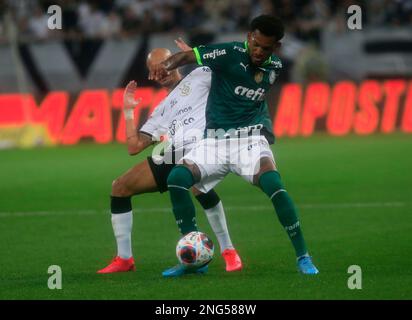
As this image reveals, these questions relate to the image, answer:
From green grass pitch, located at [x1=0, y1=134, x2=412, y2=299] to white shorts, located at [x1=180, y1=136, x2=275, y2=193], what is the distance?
31.5 inches

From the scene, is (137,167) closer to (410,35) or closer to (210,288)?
(210,288)

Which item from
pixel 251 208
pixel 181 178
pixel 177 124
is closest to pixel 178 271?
pixel 181 178

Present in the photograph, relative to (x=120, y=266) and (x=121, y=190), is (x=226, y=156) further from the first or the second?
(x=120, y=266)

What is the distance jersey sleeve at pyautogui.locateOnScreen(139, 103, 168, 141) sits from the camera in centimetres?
934

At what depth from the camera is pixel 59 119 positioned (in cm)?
2583

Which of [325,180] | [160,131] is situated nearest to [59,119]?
[325,180]

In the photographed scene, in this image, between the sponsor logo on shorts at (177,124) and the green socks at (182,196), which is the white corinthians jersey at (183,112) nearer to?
the sponsor logo on shorts at (177,124)

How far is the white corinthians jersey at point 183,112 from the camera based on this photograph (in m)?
9.32

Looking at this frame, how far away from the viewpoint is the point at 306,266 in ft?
28.0

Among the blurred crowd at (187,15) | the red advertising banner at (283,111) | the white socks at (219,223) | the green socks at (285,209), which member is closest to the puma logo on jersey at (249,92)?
the green socks at (285,209)

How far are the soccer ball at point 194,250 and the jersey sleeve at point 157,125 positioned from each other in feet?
3.90

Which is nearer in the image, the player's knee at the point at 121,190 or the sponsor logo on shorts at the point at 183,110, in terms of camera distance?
the player's knee at the point at 121,190

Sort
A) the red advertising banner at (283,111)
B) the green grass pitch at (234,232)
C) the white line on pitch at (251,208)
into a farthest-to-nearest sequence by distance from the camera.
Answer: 1. the red advertising banner at (283,111)
2. the white line on pitch at (251,208)
3. the green grass pitch at (234,232)

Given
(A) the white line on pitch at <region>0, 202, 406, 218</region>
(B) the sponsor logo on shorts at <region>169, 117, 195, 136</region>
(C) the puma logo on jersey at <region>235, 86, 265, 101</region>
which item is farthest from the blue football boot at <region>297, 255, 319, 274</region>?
(A) the white line on pitch at <region>0, 202, 406, 218</region>
